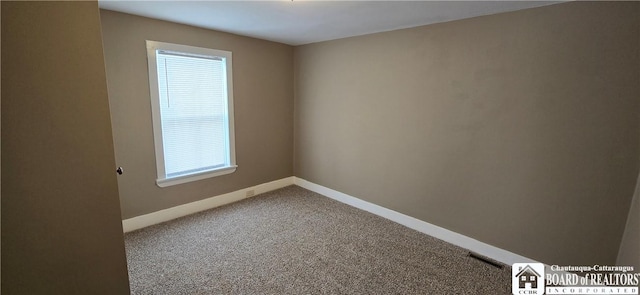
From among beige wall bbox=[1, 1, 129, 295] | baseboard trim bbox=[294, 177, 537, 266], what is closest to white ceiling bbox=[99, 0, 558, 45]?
beige wall bbox=[1, 1, 129, 295]

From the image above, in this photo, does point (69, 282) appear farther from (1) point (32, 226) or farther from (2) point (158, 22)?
(2) point (158, 22)

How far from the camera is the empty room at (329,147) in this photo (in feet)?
3.31

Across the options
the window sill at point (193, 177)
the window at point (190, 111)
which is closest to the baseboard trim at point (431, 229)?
the window sill at point (193, 177)

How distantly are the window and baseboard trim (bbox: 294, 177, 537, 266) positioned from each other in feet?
4.64

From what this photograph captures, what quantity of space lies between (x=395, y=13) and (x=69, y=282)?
2596mm

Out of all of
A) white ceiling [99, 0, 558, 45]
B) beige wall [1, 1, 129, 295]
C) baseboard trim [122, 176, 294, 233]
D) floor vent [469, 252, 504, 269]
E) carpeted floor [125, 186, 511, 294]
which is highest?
white ceiling [99, 0, 558, 45]

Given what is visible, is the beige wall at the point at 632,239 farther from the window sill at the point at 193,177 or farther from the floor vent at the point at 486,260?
the window sill at the point at 193,177

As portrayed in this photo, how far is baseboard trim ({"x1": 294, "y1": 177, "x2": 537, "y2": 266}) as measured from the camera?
2.45 metres

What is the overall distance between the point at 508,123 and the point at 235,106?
284cm

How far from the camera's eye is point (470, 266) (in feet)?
7.79

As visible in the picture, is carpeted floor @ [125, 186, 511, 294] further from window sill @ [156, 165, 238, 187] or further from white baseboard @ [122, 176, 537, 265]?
window sill @ [156, 165, 238, 187]

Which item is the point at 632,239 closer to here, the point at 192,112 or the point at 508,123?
the point at 508,123

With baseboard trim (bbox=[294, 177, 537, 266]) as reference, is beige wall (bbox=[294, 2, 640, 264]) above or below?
above

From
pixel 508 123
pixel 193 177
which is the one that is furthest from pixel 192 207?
pixel 508 123
